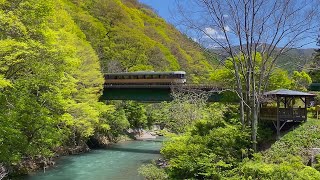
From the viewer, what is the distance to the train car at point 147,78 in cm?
3504

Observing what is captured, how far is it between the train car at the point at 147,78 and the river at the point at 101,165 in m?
6.95

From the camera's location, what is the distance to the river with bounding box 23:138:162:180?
20.1 meters

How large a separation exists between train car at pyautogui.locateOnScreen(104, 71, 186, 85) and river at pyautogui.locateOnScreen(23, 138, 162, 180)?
274 inches

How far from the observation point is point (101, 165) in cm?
2422

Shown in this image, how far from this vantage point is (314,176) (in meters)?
10.7

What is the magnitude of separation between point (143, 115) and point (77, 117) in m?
22.8

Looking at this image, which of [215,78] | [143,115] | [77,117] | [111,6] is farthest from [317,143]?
[111,6]

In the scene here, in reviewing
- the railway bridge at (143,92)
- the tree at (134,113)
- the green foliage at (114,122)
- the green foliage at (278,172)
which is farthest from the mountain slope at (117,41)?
the green foliage at (278,172)

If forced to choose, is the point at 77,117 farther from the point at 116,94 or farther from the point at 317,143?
the point at 317,143

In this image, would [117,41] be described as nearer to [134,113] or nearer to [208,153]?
[134,113]

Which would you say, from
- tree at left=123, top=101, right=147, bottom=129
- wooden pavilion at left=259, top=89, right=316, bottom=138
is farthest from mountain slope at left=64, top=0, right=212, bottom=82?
wooden pavilion at left=259, top=89, right=316, bottom=138

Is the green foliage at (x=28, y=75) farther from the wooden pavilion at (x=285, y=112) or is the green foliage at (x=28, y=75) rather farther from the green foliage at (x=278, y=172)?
the wooden pavilion at (x=285, y=112)

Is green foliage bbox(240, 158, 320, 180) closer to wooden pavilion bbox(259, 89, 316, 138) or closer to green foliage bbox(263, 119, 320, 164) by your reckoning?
green foliage bbox(263, 119, 320, 164)

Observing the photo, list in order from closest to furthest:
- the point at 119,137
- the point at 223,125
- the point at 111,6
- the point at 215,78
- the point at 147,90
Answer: the point at 223,125
the point at 215,78
the point at 147,90
the point at 119,137
the point at 111,6
